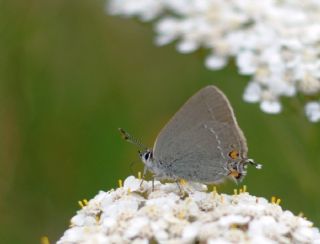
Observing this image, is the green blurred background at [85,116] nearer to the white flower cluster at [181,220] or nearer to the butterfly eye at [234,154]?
the butterfly eye at [234,154]

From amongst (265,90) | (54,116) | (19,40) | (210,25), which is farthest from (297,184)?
(19,40)

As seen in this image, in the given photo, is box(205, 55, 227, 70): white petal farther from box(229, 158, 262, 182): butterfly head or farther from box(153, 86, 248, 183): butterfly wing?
box(229, 158, 262, 182): butterfly head

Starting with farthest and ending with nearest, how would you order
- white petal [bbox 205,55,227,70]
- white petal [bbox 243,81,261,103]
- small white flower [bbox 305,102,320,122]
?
1. white petal [bbox 205,55,227,70]
2. white petal [bbox 243,81,261,103]
3. small white flower [bbox 305,102,320,122]

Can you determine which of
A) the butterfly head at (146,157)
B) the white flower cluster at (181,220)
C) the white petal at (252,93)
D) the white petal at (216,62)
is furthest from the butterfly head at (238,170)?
the white petal at (216,62)

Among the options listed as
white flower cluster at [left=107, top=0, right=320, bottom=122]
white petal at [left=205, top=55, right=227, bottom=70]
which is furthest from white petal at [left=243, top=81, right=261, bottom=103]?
white petal at [left=205, top=55, right=227, bottom=70]

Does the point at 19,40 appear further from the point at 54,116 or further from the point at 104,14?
the point at 104,14

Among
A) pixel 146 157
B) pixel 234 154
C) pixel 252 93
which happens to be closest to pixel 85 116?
pixel 252 93
